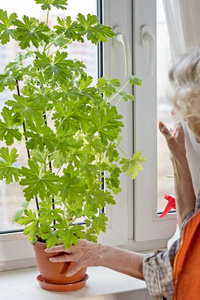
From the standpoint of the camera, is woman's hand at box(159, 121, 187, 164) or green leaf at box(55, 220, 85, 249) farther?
woman's hand at box(159, 121, 187, 164)

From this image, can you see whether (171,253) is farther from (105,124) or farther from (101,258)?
(105,124)

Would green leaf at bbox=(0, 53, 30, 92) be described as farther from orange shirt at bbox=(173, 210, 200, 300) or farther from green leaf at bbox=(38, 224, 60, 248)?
orange shirt at bbox=(173, 210, 200, 300)

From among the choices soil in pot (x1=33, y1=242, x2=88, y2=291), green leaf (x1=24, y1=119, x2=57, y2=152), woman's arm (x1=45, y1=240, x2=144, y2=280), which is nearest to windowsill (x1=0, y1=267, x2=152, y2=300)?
Result: soil in pot (x1=33, y1=242, x2=88, y2=291)

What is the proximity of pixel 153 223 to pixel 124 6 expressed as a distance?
0.80 m

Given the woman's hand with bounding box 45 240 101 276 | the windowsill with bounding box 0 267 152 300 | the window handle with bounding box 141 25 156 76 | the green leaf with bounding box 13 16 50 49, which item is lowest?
the windowsill with bounding box 0 267 152 300

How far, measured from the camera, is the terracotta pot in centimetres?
154

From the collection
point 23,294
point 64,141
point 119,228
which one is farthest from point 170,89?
point 23,294

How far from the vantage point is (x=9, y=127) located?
137 centimetres

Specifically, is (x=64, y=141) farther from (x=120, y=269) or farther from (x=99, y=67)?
(x=99, y=67)

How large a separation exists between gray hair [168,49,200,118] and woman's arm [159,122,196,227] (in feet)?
0.61

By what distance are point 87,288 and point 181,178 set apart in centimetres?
46

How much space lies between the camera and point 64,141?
134cm

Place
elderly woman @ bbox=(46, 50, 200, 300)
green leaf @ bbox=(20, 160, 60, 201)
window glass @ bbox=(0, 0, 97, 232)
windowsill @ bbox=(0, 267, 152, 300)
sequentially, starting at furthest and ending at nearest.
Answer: window glass @ bbox=(0, 0, 97, 232)
windowsill @ bbox=(0, 267, 152, 300)
elderly woman @ bbox=(46, 50, 200, 300)
green leaf @ bbox=(20, 160, 60, 201)

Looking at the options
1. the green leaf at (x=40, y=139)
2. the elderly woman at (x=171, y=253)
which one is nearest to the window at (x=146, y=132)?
the elderly woman at (x=171, y=253)
